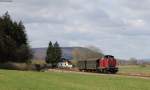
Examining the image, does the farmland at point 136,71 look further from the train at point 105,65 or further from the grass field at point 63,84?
the grass field at point 63,84

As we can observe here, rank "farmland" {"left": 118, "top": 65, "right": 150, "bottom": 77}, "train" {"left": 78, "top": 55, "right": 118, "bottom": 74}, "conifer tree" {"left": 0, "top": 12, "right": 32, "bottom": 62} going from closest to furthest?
"farmland" {"left": 118, "top": 65, "right": 150, "bottom": 77}
"train" {"left": 78, "top": 55, "right": 118, "bottom": 74}
"conifer tree" {"left": 0, "top": 12, "right": 32, "bottom": 62}

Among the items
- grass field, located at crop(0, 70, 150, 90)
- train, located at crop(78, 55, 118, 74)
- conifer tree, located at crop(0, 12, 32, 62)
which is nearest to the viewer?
grass field, located at crop(0, 70, 150, 90)

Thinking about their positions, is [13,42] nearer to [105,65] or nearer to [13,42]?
[13,42]

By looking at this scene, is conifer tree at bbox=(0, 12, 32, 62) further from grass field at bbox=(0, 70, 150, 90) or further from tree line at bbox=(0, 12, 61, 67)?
grass field at bbox=(0, 70, 150, 90)

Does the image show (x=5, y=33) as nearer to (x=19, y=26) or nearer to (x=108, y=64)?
(x=19, y=26)

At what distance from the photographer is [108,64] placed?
8938cm

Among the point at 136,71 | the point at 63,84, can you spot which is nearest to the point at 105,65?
the point at 136,71

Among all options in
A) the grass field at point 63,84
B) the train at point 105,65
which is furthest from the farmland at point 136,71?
the grass field at point 63,84

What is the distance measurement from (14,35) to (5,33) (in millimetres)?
2059

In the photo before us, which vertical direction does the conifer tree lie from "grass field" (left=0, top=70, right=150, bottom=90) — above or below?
above

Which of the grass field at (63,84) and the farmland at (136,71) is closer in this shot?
the grass field at (63,84)

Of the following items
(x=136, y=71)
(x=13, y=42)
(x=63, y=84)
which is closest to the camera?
(x=63, y=84)

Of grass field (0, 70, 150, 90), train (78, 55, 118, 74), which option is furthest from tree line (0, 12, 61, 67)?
grass field (0, 70, 150, 90)

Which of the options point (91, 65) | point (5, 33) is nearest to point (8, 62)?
point (5, 33)
